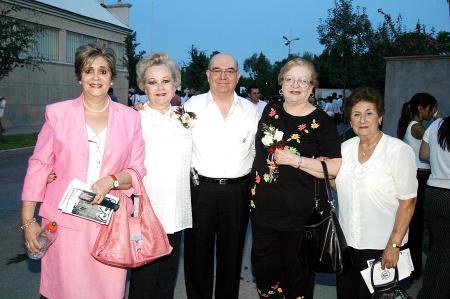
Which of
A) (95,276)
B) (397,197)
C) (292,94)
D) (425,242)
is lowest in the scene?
(425,242)

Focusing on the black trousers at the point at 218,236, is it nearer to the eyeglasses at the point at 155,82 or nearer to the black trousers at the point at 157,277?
the black trousers at the point at 157,277

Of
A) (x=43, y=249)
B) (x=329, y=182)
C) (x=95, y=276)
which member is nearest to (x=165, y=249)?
(x=95, y=276)

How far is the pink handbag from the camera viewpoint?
3084 millimetres

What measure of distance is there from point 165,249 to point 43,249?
2.78ft

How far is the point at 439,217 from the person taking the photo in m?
4.22

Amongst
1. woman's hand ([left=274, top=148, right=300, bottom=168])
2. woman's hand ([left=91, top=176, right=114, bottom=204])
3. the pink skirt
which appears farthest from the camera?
woman's hand ([left=274, top=148, right=300, bottom=168])

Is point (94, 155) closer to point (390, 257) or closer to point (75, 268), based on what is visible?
point (75, 268)

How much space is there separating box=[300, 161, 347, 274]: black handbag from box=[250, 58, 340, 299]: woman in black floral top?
21 centimetres

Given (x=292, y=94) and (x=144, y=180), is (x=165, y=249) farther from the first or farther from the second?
(x=292, y=94)

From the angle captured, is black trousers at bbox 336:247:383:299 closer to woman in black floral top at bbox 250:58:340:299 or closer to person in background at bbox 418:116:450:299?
woman in black floral top at bbox 250:58:340:299

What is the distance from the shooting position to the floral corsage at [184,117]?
3.96 m

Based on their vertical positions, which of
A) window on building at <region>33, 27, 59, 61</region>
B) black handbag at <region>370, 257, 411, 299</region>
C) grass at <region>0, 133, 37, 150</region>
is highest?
window on building at <region>33, 27, 59, 61</region>

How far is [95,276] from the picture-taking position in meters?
3.18

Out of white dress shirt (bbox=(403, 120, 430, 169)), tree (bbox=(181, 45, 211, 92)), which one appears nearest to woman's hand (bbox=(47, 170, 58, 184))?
white dress shirt (bbox=(403, 120, 430, 169))
